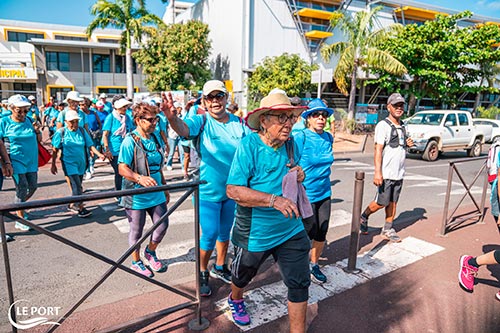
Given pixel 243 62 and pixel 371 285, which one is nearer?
pixel 371 285

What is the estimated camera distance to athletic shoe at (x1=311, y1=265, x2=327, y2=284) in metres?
3.68

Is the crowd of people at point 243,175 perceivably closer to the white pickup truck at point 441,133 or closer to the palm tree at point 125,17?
the white pickup truck at point 441,133

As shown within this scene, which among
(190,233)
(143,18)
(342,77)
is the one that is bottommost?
(190,233)

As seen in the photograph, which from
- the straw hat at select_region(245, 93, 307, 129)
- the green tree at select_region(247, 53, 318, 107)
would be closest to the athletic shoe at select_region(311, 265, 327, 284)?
the straw hat at select_region(245, 93, 307, 129)

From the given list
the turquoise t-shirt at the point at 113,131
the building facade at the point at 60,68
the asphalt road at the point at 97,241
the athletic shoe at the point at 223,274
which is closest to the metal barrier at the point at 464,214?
the asphalt road at the point at 97,241

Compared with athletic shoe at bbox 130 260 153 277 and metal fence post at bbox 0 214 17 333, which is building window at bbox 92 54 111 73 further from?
metal fence post at bbox 0 214 17 333

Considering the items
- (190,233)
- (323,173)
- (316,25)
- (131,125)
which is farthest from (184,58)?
(323,173)

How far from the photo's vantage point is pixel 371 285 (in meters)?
3.68

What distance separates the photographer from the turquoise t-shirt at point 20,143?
5031 millimetres

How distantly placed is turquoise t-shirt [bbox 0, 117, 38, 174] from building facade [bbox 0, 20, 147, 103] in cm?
2507

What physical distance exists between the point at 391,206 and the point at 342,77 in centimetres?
1514

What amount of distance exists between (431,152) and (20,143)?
13.4 meters

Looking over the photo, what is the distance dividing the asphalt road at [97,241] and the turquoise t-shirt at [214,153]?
1.20 m

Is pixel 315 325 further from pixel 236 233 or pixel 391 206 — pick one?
pixel 391 206
